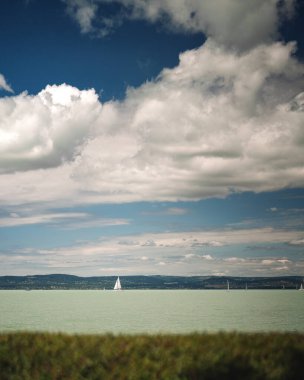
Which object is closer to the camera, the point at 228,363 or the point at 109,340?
the point at 228,363

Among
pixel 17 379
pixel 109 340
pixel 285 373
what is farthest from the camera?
pixel 109 340

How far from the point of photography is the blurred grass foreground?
50.5 ft

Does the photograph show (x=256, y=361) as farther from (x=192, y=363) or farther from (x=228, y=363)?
(x=192, y=363)

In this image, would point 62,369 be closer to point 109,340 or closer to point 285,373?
point 109,340

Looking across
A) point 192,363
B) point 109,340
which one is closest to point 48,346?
point 109,340

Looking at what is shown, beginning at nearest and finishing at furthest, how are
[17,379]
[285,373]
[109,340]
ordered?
[285,373] < [17,379] < [109,340]

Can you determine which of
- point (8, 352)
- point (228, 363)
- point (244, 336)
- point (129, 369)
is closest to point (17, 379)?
point (8, 352)

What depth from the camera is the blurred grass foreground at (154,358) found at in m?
15.4

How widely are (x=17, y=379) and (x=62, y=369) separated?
5.40ft

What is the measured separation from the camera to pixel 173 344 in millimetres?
16766

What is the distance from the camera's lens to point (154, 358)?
52.9ft

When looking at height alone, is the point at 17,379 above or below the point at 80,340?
below

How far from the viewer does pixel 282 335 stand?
59.5 ft

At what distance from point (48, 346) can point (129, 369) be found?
3292 millimetres
